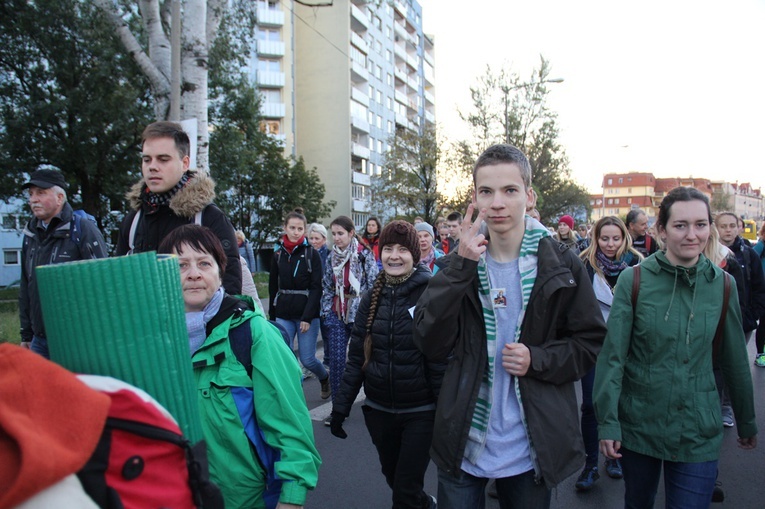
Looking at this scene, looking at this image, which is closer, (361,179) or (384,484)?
(384,484)

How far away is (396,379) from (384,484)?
4.67 feet

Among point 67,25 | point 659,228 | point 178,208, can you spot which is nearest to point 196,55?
point 178,208

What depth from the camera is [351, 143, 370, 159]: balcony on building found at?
53.7 meters

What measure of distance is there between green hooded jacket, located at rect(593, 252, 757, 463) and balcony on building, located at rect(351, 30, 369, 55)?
179 ft

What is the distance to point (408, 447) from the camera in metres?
3.23

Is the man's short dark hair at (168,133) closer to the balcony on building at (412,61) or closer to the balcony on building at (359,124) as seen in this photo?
the balcony on building at (359,124)

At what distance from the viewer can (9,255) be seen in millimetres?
30844

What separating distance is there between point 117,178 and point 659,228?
1982 centimetres

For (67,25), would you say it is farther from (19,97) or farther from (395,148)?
(395,148)

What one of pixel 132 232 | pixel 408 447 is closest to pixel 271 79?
pixel 132 232

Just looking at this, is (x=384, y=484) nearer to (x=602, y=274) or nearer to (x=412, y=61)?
(x=602, y=274)

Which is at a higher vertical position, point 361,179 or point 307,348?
point 361,179

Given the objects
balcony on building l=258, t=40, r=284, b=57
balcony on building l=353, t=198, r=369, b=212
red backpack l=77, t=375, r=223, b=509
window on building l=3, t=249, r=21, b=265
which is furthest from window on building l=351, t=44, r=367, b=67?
red backpack l=77, t=375, r=223, b=509

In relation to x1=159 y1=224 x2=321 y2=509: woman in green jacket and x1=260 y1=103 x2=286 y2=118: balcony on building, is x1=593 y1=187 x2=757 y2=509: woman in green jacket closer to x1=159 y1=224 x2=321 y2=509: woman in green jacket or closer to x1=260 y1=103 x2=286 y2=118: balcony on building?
x1=159 y1=224 x2=321 y2=509: woman in green jacket
